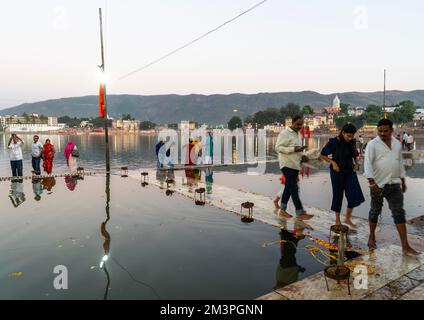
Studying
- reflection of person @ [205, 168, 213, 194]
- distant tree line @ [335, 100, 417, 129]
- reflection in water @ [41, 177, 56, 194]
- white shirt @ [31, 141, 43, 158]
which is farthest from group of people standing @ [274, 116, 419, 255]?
distant tree line @ [335, 100, 417, 129]

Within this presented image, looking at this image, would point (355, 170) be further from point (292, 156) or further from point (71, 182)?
point (71, 182)

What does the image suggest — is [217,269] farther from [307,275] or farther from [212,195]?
[212,195]

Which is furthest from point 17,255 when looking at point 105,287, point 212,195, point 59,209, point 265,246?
point 212,195

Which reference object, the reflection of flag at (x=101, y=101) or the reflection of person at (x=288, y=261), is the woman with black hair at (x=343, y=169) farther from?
the reflection of flag at (x=101, y=101)

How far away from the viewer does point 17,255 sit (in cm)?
566

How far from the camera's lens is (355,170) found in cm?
656

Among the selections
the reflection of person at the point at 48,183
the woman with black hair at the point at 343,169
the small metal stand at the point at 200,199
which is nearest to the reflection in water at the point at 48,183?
the reflection of person at the point at 48,183

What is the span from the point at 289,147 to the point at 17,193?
34.6 feet

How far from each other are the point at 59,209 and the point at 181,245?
5.07 m

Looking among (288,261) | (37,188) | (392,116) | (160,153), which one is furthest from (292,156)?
(392,116)

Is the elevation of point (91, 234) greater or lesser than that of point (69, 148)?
lesser
